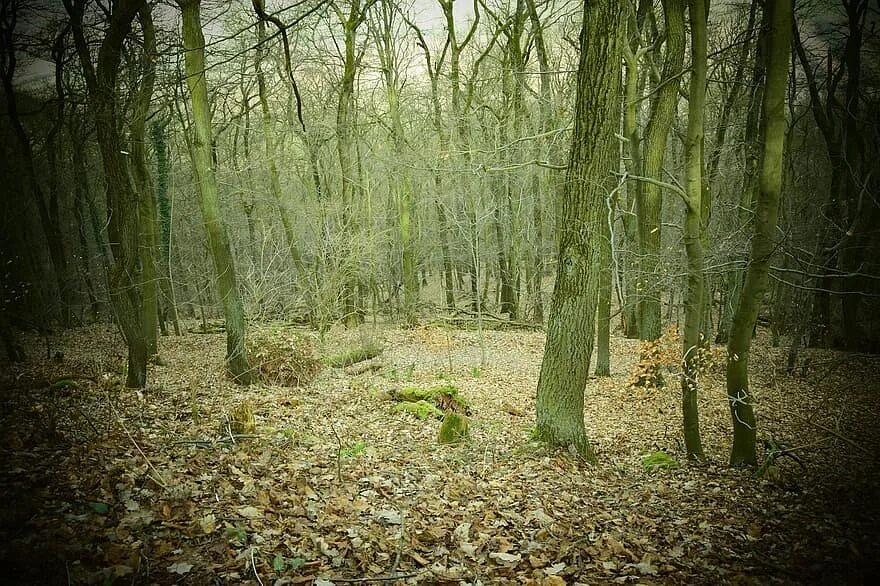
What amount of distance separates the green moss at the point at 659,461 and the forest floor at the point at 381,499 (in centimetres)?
13

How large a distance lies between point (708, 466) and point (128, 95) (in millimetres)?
10313

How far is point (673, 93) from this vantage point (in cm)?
977

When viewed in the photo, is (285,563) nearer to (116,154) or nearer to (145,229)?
(116,154)

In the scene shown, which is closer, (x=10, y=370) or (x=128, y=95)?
(x=128, y=95)

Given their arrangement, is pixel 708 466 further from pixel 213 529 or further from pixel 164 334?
A: pixel 164 334

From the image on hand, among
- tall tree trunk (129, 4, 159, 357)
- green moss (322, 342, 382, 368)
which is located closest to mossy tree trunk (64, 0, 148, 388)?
tall tree trunk (129, 4, 159, 357)

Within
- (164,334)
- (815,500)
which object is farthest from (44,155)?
(815,500)

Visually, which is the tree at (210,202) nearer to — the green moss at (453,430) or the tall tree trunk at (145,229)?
the tall tree trunk at (145,229)

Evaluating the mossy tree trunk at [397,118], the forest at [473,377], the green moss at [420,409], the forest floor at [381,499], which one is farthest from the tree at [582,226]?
the mossy tree trunk at [397,118]

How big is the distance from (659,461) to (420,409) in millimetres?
3848

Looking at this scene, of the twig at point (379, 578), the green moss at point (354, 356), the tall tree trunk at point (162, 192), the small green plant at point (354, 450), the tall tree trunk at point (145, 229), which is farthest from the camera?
the tall tree trunk at point (162, 192)

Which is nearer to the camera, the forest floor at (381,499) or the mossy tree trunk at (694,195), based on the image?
the forest floor at (381,499)

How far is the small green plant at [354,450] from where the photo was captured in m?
5.91

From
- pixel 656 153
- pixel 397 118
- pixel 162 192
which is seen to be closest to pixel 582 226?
pixel 656 153
